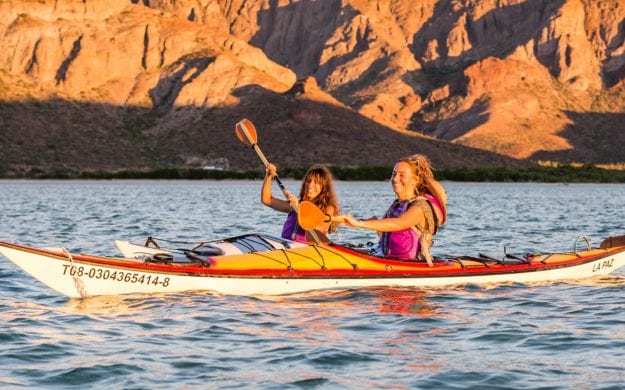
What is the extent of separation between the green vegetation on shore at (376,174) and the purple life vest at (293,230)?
8479cm

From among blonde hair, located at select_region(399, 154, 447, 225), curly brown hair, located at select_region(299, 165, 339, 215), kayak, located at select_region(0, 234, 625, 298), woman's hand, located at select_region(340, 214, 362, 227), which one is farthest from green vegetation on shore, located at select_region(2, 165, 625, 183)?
woman's hand, located at select_region(340, 214, 362, 227)

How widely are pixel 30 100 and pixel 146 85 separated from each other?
2099cm

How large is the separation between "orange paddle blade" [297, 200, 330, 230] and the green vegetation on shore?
86479 millimetres

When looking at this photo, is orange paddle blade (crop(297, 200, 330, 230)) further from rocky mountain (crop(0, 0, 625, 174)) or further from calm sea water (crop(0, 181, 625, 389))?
rocky mountain (crop(0, 0, 625, 174))

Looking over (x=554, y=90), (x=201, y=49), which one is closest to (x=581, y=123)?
(x=554, y=90)

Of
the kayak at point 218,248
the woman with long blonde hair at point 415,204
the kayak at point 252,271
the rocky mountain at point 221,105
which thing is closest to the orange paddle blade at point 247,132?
the kayak at point 218,248

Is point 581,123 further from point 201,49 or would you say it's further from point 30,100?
point 30,100

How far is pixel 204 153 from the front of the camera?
117062 mm

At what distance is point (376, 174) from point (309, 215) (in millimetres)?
92591

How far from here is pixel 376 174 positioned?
106m

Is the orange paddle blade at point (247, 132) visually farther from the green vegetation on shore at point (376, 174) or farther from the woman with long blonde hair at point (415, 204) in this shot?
the green vegetation on shore at point (376, 174)

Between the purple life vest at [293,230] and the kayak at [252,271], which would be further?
the purple life vest at [293,230]

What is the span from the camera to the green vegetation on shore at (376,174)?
102 meters

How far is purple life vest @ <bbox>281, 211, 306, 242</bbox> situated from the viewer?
15.4 meters
